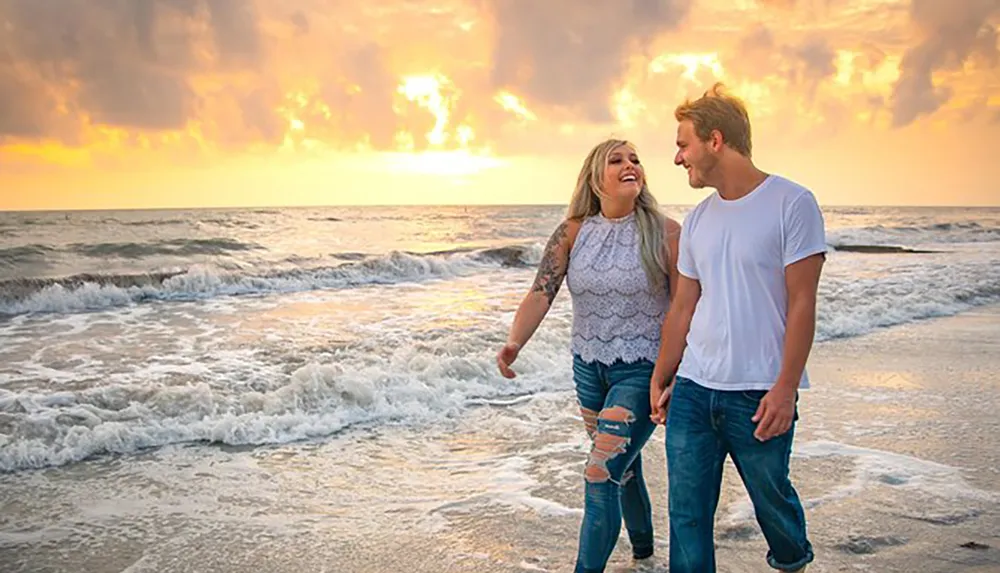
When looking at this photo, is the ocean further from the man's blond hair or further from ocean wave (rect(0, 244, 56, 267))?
ocean wave (rect(0, 244, 56, 267))

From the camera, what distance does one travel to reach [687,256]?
2926 mm

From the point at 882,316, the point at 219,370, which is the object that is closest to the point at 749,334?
the point at 219,370

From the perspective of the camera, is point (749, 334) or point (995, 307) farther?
point (995, 307)

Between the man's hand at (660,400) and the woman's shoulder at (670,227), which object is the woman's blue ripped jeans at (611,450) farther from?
the woman's shoulder at (670,227)

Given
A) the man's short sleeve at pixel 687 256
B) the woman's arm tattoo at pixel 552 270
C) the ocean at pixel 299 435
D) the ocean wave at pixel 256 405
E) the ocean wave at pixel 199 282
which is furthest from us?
the ocean wave at pixel 199 282

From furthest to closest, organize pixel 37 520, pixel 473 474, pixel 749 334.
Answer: pixel 473 474 → pixel 37 520 → pixel 749 334

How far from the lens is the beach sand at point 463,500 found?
4.18 metres

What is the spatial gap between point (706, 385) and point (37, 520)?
4.22 metres

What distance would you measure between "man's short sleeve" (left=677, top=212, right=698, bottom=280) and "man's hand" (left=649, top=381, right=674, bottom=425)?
1.59 feet

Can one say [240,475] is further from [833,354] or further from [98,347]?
[833,354]

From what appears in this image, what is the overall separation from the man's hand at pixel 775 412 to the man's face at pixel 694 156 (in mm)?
757

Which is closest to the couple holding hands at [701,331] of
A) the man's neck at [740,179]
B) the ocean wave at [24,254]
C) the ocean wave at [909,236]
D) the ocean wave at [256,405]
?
the man's neck at [740,179]

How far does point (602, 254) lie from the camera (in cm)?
357

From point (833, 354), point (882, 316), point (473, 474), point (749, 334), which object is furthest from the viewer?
point (882, 316)
